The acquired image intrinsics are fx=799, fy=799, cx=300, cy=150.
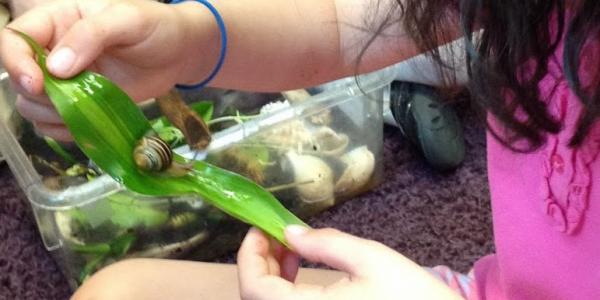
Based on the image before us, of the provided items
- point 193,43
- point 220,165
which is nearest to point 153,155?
point 193,43

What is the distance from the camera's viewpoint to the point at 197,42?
560 mm

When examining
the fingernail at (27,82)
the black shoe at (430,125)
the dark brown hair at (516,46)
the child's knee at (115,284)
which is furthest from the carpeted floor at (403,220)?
the fingernail at (27,82)

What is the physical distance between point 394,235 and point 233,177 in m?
0.54

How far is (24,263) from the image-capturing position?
3.29 feet

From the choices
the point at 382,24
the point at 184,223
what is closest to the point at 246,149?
the point at 184,223

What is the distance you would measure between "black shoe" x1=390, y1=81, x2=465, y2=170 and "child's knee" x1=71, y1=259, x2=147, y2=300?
19.3 inches

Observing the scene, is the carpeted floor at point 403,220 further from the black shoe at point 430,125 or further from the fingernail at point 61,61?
the fingernail at point 61,61

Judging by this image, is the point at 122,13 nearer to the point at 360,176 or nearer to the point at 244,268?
the point at 244,268

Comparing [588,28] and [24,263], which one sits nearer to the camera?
[588,28]

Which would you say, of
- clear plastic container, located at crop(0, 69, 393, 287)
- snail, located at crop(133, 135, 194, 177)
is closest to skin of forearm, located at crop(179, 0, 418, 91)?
snail, located at crop(133, 135, 194, 177)

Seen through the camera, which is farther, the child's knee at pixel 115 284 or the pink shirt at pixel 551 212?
the child's knee at pixel 115 284

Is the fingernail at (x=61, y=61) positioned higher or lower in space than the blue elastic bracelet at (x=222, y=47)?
higher

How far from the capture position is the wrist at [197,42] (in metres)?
0.55

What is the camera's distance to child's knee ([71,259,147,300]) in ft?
2.17
